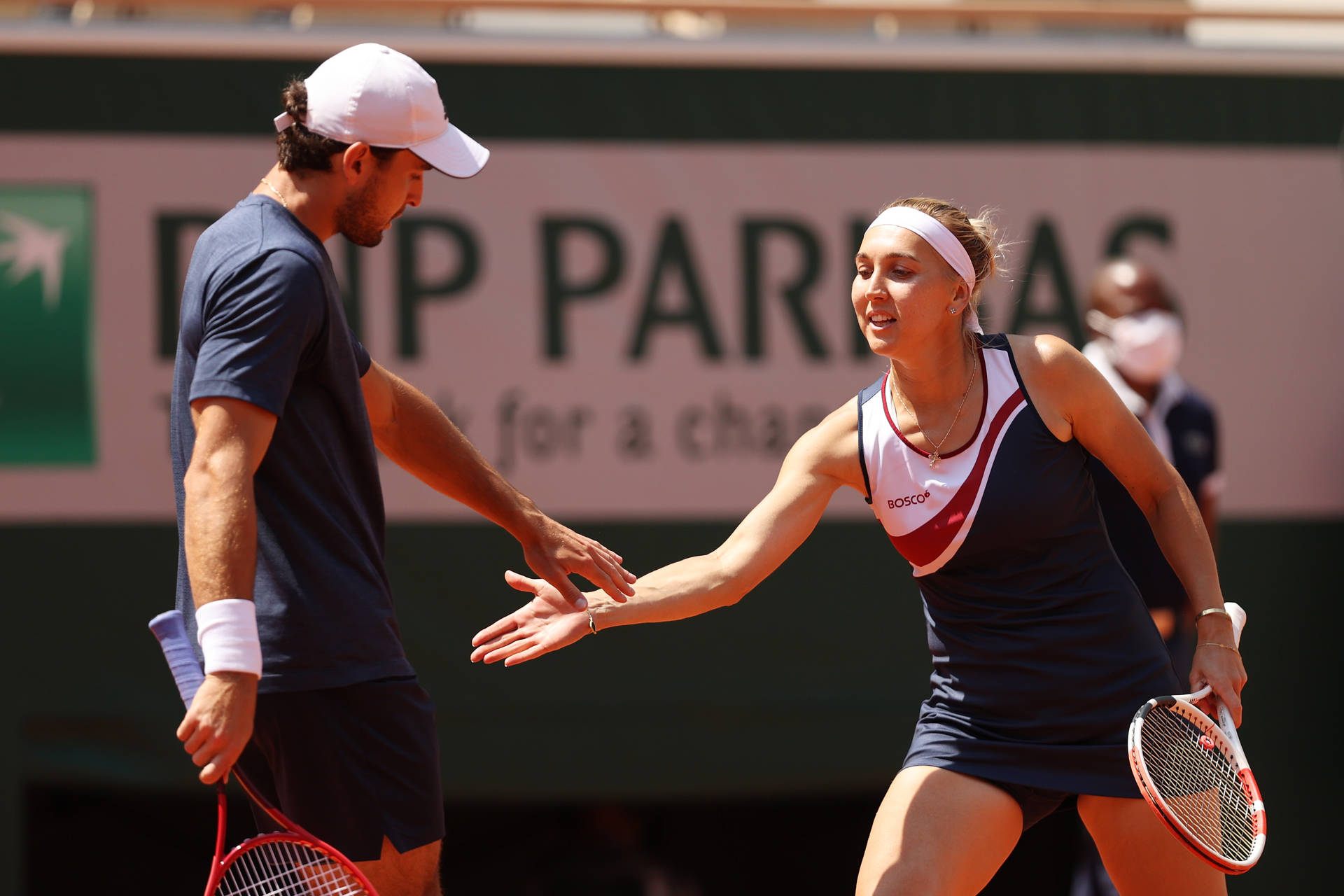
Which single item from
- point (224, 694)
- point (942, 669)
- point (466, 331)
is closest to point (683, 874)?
point (466, 331)

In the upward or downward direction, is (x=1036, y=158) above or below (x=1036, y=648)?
above

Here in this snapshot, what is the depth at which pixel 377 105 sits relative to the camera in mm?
2635

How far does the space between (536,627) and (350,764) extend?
552mm

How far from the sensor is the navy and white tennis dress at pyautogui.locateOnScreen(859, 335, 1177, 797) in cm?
294

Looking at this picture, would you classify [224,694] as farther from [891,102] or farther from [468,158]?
[891,102]

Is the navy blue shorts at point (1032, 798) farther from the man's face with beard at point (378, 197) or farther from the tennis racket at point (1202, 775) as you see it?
the man's face with beard at point (378, 197)

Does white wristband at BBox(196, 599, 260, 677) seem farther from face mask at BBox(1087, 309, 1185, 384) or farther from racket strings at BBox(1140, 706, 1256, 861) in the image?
face mask at BBox(1087, 309, 1185, 384)

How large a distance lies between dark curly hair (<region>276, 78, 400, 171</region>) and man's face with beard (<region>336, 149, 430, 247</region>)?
19mm

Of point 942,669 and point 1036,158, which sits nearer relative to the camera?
point 942,669

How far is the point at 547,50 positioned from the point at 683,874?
3378 millimetres

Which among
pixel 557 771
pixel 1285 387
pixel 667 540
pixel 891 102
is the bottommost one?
pixel 557 771

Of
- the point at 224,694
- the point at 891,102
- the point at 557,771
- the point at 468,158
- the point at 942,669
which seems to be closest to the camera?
the point at 224,694

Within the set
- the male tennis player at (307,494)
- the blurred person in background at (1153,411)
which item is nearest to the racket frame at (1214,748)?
the male tennis player at (307,494)

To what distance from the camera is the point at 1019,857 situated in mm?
6023
